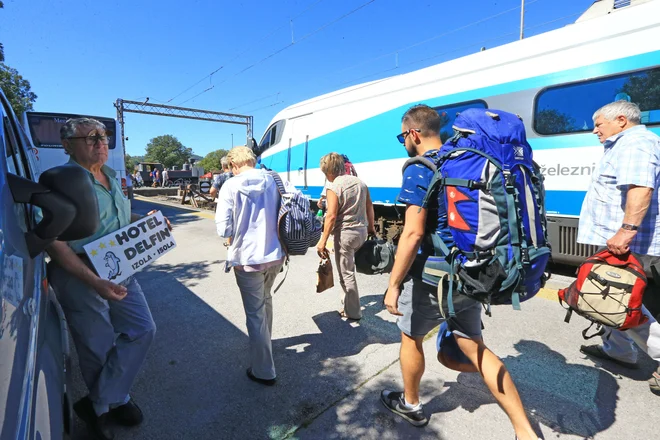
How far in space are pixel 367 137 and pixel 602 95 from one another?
3654 mm

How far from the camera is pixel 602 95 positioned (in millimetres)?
4273

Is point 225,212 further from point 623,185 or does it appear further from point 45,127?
point 45,127

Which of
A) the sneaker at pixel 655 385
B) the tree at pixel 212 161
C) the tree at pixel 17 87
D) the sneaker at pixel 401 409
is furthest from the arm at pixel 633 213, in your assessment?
the tree at pixel 212 161

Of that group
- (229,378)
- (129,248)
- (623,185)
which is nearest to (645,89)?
(623,185)

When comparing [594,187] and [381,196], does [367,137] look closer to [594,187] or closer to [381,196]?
[381,196]

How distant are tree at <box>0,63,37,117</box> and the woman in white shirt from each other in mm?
27932

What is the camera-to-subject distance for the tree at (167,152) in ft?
269

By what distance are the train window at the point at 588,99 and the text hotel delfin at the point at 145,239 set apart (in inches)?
180

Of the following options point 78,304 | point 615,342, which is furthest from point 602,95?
point 78,304

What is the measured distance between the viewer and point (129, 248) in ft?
6.91

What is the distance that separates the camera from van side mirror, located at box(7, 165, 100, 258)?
3.92 feet

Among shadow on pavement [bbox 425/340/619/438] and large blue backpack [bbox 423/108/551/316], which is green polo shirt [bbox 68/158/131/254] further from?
shadow on pavement [bbox 425/340/619/438]

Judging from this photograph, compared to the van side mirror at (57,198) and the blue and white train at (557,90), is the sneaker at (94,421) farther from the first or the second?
the blue and white train at (557,90)

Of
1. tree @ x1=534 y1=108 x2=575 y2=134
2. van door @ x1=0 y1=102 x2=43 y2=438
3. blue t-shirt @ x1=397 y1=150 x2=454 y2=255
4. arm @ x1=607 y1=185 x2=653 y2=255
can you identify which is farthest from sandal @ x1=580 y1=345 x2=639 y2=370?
van door @ x1=0 y1=102 x2=43 y2=438
